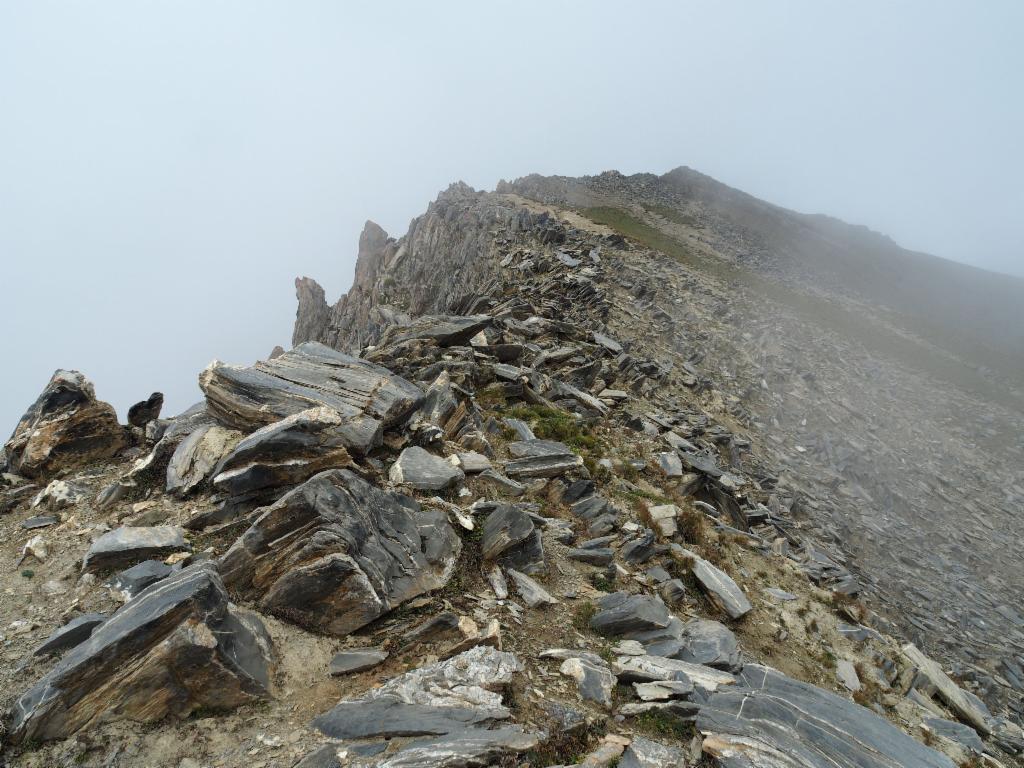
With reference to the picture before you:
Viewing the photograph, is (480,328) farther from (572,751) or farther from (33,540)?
(572,751)

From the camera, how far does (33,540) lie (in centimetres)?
1047

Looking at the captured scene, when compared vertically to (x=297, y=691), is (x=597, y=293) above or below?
above

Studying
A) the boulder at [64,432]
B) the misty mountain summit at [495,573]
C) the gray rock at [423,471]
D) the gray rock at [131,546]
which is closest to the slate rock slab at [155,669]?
the misty mountain summit at [495,573]

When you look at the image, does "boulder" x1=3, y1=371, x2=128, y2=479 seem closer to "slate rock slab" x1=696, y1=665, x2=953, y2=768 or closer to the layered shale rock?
the layered shale rock

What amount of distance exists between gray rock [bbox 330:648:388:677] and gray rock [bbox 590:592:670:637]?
4363mm

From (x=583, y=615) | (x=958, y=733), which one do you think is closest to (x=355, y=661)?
(x=583, y=615)

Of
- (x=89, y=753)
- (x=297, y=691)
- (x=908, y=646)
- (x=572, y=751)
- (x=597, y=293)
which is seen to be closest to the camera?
Result: (x=89, y=753)

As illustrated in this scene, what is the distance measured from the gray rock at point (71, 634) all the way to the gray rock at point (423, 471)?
19.2 ft

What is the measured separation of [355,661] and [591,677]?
4001 millimetres

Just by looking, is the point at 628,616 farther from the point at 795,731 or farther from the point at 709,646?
the point at 795,731

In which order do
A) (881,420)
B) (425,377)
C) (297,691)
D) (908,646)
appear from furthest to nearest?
1. (881,420)
2. (425,377)
3. (908,646)
4. (297,691)

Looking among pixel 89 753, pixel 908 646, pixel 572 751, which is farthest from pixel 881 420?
pixel 89 753

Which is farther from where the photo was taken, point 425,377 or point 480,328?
point 480,328

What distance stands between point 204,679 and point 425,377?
1360 cm
